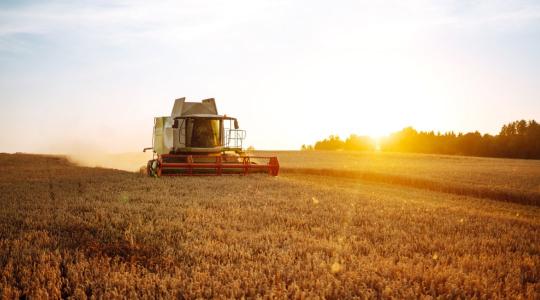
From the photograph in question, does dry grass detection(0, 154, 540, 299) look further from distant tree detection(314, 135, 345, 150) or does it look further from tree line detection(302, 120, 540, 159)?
distant tree detection(314, 135, 345, 150)

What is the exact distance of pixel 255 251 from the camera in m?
5.57

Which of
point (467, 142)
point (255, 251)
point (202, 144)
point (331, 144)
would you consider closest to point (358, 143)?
point (331, 144)

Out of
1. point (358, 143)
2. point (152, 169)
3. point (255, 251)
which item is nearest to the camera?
point (255, 251)

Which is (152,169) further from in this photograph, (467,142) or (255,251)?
(467,142)

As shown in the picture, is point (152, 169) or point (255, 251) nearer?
point (255, 251)

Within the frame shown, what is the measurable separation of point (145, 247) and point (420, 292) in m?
3.57

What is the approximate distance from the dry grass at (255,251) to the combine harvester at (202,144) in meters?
9.47

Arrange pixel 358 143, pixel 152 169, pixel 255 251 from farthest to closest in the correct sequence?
pixel 358 143 → pixel 152 169 → pixel 255 251

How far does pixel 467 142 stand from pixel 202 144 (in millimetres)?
63621

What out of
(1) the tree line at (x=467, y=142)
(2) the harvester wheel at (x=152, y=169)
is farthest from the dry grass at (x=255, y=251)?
(1) the tree line at (x=467, y=142)

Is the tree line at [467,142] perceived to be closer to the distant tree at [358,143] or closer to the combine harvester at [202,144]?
the distant tree at [358,143]

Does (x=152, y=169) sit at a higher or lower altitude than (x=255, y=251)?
higher

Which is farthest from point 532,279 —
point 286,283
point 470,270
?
point 286,283

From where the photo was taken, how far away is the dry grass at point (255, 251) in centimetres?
431
